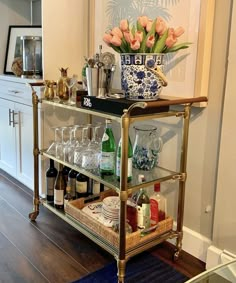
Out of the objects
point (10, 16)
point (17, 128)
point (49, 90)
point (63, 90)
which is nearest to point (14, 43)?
point (10, 16)

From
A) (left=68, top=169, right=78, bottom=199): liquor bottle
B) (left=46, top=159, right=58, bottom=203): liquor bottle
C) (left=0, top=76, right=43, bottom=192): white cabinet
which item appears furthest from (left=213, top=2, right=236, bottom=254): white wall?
(left=0, top=76, right=43, bottom=192): white cabinet

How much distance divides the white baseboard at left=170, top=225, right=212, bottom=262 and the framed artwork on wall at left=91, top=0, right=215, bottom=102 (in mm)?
846

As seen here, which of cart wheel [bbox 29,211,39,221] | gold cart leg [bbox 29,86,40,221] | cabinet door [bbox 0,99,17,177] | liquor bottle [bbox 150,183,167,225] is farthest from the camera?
cabinet door [bbox 0,99,17,177]

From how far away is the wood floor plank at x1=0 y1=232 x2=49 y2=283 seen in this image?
72.8 inches

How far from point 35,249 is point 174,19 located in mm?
1619

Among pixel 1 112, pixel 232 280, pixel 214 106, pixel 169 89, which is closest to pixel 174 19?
pixel 169 89

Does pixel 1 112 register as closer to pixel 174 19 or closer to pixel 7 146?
pixel 7 146

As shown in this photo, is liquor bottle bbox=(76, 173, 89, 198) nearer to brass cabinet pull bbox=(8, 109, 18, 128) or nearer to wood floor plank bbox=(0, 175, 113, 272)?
wood floor plank bbox=(0, 175, 113, 272)

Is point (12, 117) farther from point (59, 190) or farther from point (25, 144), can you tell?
point (59, 190)

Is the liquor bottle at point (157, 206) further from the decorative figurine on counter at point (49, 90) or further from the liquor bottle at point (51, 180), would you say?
the decorative figurine on counter at point (49, 90)

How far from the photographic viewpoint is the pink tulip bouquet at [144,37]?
1669 mm

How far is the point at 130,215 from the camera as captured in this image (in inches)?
77.5

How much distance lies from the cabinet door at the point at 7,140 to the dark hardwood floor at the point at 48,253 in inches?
26.9

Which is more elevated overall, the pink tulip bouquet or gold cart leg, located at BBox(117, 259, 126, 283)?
the pink tulip bouquet
